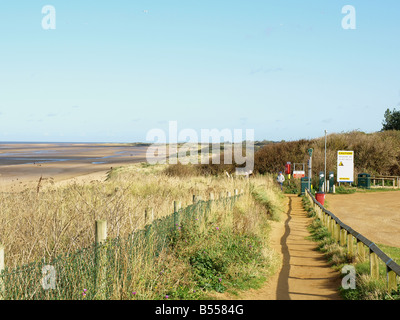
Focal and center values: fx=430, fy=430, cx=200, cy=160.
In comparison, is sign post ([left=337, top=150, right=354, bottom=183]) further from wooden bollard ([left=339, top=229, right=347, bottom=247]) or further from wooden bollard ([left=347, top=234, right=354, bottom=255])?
wooden bollard ([left=347, top=234, right=354, bottom=255])

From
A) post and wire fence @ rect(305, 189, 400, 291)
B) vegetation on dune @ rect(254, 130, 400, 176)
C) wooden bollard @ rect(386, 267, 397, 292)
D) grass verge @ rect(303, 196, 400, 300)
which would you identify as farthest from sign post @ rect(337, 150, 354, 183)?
wooden bollard @ rect(386, 267, 397, 292)

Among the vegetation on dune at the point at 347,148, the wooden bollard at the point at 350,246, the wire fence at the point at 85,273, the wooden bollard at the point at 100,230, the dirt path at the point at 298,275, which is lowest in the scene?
the dirt path at the point at 298,275

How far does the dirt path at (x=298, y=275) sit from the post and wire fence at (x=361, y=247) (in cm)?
76

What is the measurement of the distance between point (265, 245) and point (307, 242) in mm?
2664

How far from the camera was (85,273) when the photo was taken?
6113 millimetres

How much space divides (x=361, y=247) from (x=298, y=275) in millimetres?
1639

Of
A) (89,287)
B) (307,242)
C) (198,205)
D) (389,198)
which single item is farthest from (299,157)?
(89,287)

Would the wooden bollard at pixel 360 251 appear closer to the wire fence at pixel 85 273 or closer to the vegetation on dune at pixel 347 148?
the wire fence at pixel 85 273

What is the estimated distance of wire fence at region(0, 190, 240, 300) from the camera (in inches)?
213

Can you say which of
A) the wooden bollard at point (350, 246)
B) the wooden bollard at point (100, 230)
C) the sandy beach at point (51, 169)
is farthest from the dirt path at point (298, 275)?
the sandy beach at point (51, 169)

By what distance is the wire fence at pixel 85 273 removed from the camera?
5.40 metres

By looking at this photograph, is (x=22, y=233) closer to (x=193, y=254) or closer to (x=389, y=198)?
(x=193, y=254)

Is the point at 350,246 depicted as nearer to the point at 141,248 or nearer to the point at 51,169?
the point at 141,248

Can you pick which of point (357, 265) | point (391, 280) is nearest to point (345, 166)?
point (357, 265)
